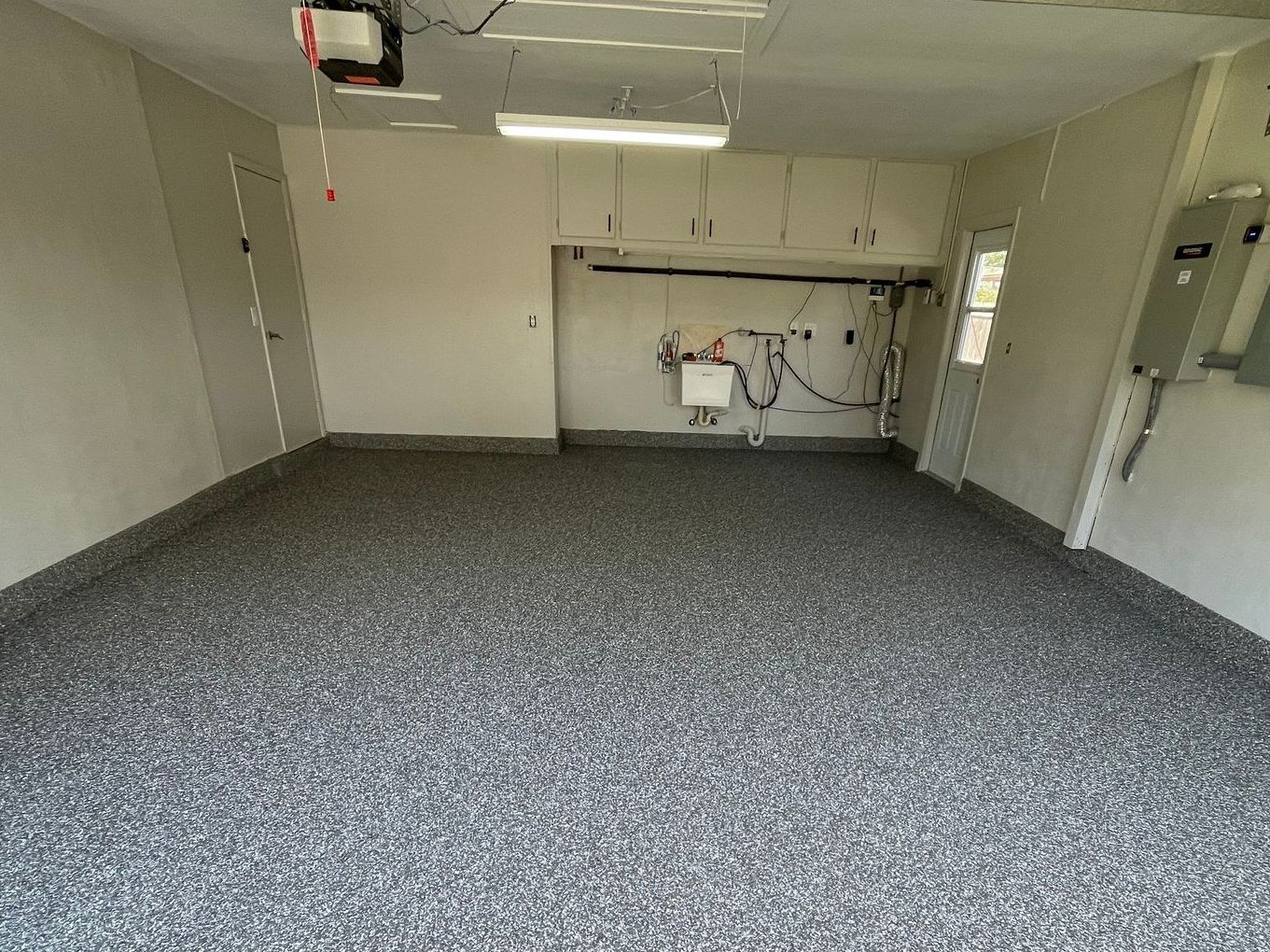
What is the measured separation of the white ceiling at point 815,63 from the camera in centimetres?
230

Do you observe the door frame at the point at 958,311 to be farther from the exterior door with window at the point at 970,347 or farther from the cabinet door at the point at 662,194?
the cabinet door at the point at 662,194

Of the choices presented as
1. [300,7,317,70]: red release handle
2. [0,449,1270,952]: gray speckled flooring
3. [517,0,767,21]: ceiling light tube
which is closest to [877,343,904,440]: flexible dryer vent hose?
[0,449,1270,952]: gray speckled flooring

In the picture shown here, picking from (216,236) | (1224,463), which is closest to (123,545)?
(216,236)

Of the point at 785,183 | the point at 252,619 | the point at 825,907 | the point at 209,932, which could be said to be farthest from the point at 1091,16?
the point at 252,619

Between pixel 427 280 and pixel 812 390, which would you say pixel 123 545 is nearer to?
pixel 427 280

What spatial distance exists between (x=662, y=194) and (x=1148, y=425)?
3.61 metres

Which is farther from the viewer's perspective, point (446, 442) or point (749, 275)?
point (446, 442)

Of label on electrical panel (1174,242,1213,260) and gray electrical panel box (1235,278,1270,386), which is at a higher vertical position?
label on electrical panel (1174,242,1213,260)

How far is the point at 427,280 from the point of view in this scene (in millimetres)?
4707

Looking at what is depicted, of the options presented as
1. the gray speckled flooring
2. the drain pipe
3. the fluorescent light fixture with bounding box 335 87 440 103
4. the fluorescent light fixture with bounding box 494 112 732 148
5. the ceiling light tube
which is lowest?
the gray speckled flooring

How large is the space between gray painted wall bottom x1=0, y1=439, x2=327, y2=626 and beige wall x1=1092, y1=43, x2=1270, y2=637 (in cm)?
541

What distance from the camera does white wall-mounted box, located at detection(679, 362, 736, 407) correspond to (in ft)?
16.2

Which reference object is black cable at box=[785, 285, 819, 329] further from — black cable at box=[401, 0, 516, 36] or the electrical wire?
black cable at box=[401, 0, 516, 36]

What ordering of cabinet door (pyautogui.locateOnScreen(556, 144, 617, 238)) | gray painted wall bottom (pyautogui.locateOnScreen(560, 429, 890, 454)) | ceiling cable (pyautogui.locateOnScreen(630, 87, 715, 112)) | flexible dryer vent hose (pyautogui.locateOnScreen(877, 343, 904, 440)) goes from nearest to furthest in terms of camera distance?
1. ceiling cable (pyautogui.locateOnScreen(630, 87, 715, 112))
2. cabinet door (pyautogui.locateOnScreen(556, 144, 617, 238))
3. flexible dryer vent hose (pyautogui.locateOnScreen(877, 343, 904, 440))
4. gray painted wall bottom (pyautogui.locateOnScreen(560, 429, 890, 454))
